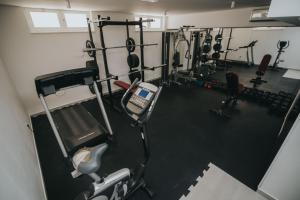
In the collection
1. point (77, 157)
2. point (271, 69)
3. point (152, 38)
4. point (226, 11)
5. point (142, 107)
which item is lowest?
point (271, 69)

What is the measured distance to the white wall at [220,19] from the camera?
130 inches

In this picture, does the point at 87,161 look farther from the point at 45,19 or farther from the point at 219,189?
the point at 45,19

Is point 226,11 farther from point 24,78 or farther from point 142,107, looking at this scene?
point 24,78

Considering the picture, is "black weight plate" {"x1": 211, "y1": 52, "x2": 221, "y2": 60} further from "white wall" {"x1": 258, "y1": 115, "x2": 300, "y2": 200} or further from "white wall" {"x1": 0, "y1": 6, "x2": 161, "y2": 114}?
"white wall" {"x1": 258, "y1": 115, "x2": 300, "y2": 200}

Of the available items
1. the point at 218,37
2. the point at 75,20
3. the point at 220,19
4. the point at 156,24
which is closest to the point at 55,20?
the point at 75,20

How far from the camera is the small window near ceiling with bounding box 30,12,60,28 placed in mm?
3186

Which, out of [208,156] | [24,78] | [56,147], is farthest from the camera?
[24,78]

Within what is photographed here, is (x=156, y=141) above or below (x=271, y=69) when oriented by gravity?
below

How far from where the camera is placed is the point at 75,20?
12.2ft

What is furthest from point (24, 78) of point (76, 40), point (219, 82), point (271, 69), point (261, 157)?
point (271, 69)

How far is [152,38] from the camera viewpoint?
5297 mm

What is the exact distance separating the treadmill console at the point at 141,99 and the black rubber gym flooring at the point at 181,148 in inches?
43.0

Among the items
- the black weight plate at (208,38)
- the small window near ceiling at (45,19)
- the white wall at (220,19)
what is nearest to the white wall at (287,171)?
the white wall at (220,19)

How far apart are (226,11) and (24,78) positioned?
16.9 ft
